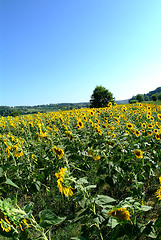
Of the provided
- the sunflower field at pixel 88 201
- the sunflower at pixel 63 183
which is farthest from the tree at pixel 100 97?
the sunflower at pixel 63 183

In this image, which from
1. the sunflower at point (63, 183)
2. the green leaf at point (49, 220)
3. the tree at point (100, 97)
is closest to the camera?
the green leaf at point (49, 220)

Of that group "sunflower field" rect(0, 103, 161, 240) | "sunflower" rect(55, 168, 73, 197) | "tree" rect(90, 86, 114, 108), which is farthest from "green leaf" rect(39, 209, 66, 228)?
"tree" rect(90, 86, 114, 108)

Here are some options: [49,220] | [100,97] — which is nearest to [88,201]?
[49,220]

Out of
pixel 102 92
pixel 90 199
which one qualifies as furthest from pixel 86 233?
pixel 102 92

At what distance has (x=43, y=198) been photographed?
10.3 ft

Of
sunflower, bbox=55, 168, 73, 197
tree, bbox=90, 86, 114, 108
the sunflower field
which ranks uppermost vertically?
tree, bbox=90, 86, 114, 108

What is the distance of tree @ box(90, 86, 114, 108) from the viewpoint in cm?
4012

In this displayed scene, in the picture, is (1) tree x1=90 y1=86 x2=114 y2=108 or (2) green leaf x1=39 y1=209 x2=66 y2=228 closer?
(2) green leaf x1=39 y1=209 x2=66 y2=228

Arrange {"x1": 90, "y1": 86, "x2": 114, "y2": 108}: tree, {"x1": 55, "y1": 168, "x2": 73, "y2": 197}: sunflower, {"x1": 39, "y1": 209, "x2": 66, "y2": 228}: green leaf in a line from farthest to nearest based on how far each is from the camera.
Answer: {"x1": 90, "y1": 86, "x2": 114, "y2": 108}: tree, {"x1": 55, "y1": 168, "x2": 73, "y2": 197}: sunflower, {"x1": 39, "y1": 209, "x2": 66, "y2": 228}: green leaf

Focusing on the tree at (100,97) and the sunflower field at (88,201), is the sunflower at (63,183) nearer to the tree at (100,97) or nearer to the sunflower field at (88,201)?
the sunflower field at (88,201)

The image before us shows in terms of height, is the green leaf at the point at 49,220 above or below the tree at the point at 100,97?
below

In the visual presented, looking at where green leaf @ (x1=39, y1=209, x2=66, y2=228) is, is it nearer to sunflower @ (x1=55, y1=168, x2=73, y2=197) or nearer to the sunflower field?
the sunflower field

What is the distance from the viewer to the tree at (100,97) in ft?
132

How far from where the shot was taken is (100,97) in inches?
1604
